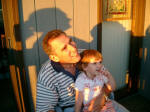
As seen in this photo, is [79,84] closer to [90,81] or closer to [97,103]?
[90,81]

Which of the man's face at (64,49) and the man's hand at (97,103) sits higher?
the man's face at (64,49)

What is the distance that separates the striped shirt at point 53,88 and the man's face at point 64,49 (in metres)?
0.13

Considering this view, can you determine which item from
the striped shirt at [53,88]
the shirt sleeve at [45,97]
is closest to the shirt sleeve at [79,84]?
the striped shirt at [53,88]

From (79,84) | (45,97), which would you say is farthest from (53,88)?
(79,84)

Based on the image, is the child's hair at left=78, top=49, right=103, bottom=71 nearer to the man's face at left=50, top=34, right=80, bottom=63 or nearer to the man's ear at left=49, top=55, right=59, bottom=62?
the man's face at left=50, top=34, right=80, bottom=63

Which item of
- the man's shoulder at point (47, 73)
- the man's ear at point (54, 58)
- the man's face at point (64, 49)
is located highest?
the man's face at point (64, 49)

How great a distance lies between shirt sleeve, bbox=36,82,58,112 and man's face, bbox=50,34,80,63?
1.01 feet

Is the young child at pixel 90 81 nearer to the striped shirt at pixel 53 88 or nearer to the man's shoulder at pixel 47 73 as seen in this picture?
the striped shirt at pixel 53 88

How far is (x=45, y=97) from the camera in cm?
136

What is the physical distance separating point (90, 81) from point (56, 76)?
32 cm

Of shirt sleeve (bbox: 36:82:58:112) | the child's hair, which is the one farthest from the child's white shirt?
shirt sleeve (bbox: 36:82:58:112)

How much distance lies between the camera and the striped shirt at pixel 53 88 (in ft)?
4.46

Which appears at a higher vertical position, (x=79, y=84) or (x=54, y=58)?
(x=54, y=58)

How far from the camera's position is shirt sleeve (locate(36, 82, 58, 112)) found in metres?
1.36
